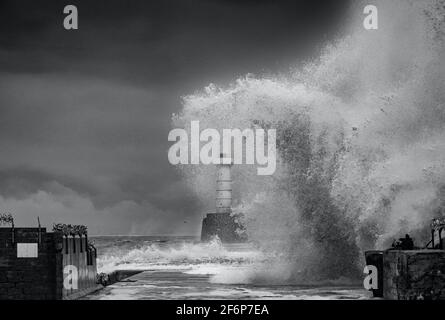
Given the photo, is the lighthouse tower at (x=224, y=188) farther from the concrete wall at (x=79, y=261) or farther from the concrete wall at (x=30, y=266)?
the concrete wall at (x=30, y=266)

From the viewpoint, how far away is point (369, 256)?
43.6 feet

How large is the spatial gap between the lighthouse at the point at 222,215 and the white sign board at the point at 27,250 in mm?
45784

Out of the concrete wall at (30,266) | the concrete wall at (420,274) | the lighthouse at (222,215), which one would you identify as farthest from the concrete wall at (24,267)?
the lighthouse at (222,215)

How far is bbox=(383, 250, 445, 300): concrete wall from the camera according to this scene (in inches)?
435

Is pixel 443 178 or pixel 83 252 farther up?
pixel 443 178

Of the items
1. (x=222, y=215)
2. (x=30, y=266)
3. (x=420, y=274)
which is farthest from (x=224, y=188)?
(x=420, y=274)

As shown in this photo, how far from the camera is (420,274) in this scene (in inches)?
439

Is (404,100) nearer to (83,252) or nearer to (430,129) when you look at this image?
A: (430,129)

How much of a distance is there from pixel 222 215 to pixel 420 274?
5392 centimetres

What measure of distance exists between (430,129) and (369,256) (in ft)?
23.5
